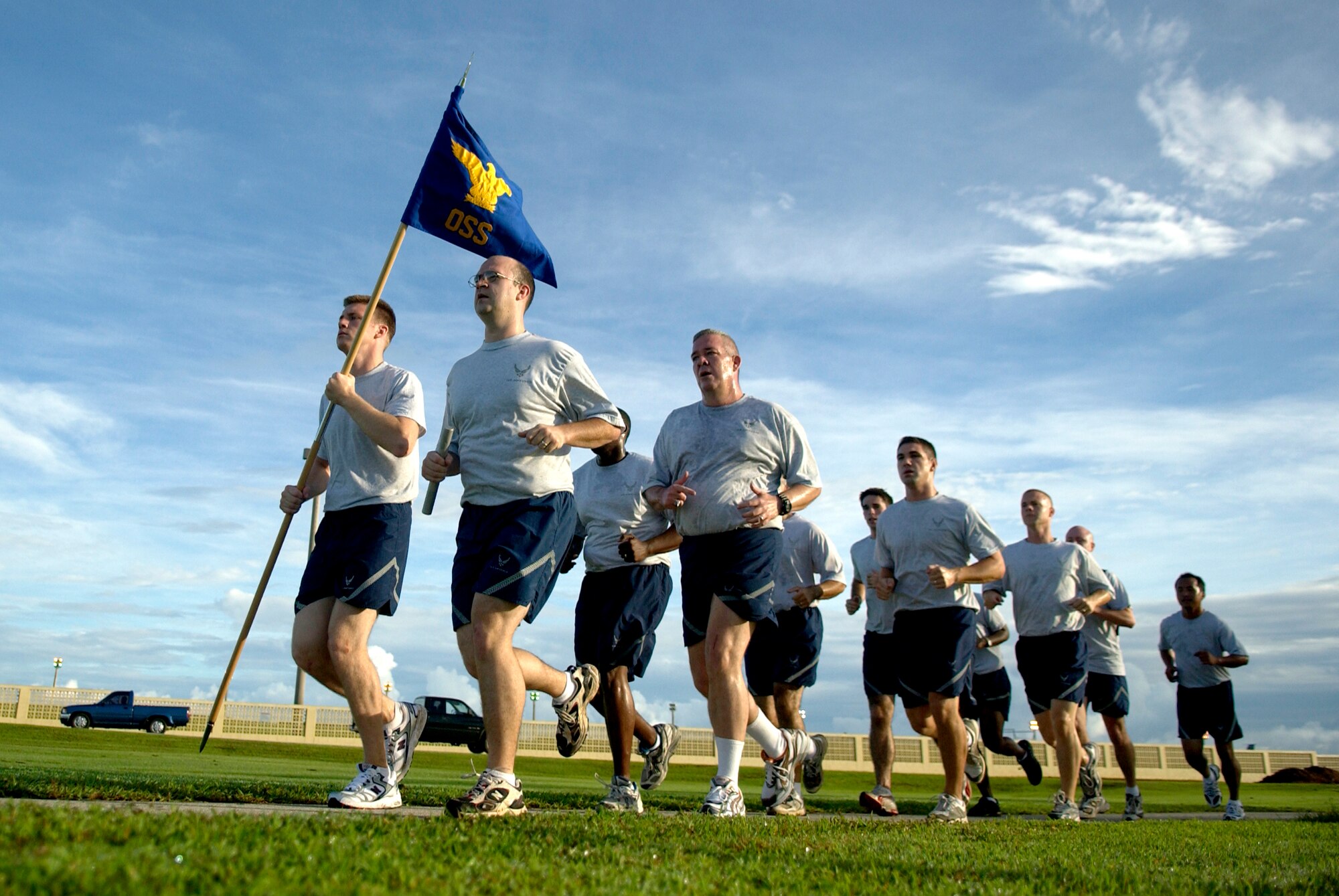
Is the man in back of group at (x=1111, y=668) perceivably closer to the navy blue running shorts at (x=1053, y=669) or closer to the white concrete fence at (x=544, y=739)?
the navy blue running shorts at (x=1053, y=669)

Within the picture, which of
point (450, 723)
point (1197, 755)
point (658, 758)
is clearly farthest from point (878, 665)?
point (450, 723)

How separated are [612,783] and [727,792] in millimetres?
931

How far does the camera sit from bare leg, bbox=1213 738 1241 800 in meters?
11.8

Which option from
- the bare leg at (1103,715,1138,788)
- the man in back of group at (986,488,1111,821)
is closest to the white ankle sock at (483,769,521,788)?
the man in back of group at (986,488,1111,821)

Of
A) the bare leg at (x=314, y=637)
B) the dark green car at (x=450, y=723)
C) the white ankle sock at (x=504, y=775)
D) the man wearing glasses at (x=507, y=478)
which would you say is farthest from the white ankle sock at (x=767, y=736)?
the dark green car at (x=450, y=723)

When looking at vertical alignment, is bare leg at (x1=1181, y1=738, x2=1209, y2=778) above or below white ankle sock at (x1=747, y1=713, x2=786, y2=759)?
below

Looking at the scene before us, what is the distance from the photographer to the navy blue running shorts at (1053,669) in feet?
31.4

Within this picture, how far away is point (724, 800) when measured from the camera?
5.75 meters

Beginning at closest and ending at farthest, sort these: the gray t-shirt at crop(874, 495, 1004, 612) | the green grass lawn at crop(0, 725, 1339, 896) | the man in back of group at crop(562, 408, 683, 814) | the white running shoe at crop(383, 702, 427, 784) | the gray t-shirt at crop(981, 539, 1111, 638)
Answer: the green grass lawn at crop(0, 725, 1339, 896) → the white running shoe at crop(383, 702, 427, 784) → the man in back of group at crop(562, 408, 683, 814) → the gray t-shirt at crop(874, 495, 1004, 612) → the gray t-shirt at crop(981, 539, 1111, 638)

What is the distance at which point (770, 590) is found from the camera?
6.02 m

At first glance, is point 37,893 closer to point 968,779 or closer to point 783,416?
point 783,416

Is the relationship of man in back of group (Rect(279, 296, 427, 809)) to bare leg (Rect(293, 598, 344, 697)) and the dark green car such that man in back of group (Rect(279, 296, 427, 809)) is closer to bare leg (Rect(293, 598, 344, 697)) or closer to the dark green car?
bare leg (Rect(293, 598, 344, 697))

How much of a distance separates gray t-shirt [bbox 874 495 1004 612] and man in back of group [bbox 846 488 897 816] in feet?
0.89

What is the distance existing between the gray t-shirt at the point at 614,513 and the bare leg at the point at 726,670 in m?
0.99
